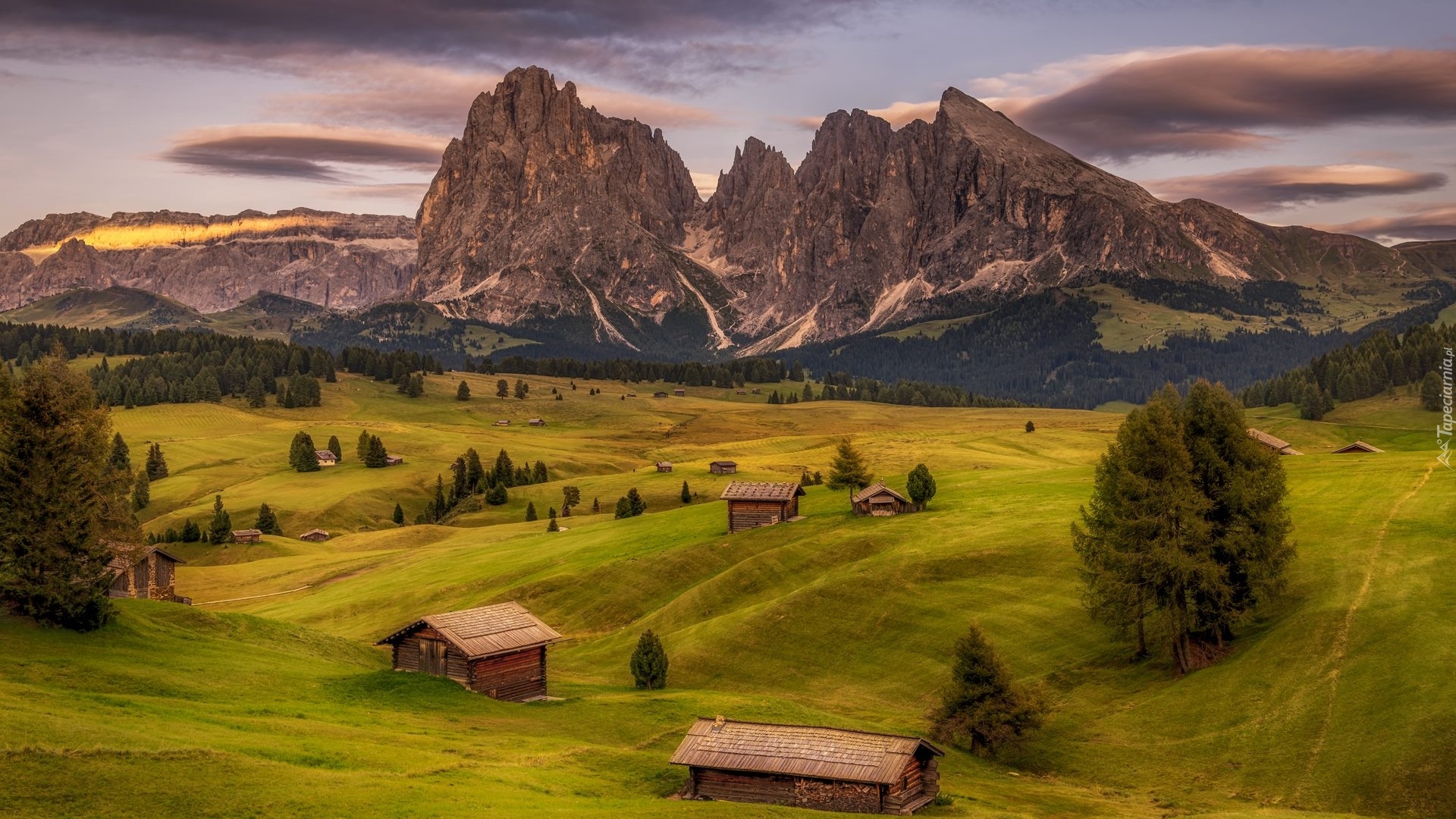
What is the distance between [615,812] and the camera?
1492 inches

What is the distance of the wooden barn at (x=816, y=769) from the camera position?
44094mm

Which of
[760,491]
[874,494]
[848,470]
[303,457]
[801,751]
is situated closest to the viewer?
[801,751]

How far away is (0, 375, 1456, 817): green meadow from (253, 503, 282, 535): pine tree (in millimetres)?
41981

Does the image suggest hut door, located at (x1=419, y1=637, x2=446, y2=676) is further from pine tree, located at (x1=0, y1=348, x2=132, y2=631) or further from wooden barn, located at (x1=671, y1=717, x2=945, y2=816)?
wooden barn, located at (x1=671, y1=717, x2=945, y2=816)

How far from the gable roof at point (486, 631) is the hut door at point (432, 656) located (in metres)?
1.03

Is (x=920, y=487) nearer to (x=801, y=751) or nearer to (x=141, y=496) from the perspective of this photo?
(x=801, y=751)

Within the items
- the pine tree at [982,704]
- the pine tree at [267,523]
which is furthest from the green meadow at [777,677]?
the pine tree at [267,523]

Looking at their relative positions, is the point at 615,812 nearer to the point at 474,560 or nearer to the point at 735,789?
the point at 735,789

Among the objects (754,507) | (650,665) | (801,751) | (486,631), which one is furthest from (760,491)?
(801,751)

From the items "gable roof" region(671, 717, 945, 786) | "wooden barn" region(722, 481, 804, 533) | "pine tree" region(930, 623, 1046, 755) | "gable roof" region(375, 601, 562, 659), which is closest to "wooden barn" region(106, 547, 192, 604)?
"gable roof" region(375, 601, 562, 659)

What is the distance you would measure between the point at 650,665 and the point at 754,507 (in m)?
37.3

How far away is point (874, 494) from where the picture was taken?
4006 inches

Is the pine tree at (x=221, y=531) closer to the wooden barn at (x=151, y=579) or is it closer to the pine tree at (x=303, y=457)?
the wooden barn at (x=151, y=579)

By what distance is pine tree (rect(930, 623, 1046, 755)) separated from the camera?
55.7 metres
